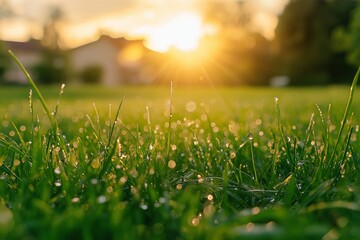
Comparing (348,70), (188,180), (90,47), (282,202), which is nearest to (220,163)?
(188,180)

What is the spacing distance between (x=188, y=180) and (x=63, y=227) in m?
0.56

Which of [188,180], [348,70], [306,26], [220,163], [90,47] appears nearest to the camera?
[188,180]

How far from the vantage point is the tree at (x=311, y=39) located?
38.9 m

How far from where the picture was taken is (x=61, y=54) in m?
41.7

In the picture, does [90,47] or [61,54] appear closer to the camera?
[61,54]

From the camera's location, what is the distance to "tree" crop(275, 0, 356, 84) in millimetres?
38906

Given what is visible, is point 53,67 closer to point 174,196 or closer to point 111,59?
point 111,59

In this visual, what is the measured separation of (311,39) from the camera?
134 feet

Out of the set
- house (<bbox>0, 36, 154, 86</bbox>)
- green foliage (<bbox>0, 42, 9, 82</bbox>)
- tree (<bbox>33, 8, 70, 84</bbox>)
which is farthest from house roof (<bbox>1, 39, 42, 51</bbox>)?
green foliage (<bbox>0, 42, 9, 82</bbox>)

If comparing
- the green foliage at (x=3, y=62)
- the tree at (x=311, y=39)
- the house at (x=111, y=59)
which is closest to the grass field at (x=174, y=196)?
the green foliage at (x=3, y=62)

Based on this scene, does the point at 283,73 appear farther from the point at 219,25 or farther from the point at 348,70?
the point at 219,25

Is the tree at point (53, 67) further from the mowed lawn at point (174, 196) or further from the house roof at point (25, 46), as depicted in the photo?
the mowed lawn at point (174, 196)

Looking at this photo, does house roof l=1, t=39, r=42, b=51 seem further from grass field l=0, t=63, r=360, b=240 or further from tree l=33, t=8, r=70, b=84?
grass field l=0, t=63, r=360, b=240

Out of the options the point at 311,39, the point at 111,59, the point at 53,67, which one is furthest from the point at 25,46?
the point at 311,39
